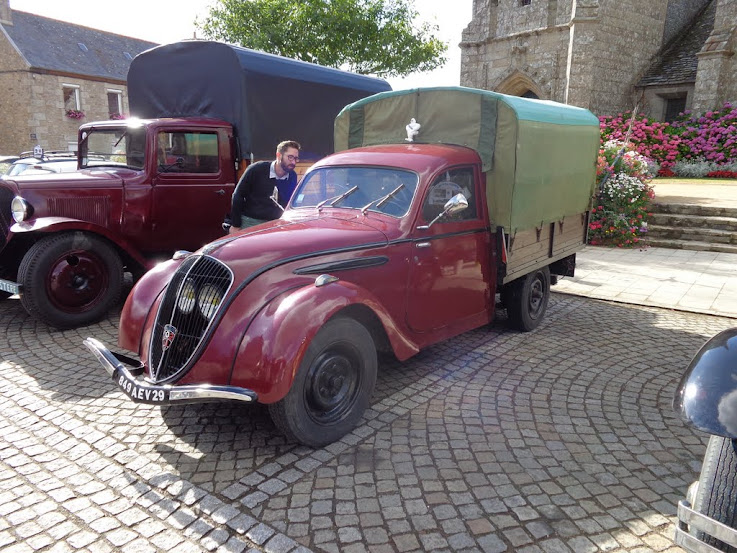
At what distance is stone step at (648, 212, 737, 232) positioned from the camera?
1093cm

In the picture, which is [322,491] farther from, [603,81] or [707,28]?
[707,28]

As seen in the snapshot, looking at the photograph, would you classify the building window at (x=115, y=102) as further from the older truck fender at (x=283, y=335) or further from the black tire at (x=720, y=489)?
the black tire at (x=720, y=489)

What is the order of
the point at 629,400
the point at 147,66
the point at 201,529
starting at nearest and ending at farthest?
the point at 201,529, the point at 629,400, the point at 147,66

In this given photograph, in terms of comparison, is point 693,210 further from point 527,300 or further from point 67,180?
point 67,180

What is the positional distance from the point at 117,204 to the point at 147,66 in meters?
2.83

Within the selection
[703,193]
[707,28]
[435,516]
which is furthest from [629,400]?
[707,28]

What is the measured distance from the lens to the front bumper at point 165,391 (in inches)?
113

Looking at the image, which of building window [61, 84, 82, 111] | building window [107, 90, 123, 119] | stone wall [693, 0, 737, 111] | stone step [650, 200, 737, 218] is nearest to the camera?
stone step [650, 200, 737, 218]

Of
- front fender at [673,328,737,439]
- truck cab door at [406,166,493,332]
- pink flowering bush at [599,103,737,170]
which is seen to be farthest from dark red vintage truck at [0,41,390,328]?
pink flowering bush at [599,103,737,170]

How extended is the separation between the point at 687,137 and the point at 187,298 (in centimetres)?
1988

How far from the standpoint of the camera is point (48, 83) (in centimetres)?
2633

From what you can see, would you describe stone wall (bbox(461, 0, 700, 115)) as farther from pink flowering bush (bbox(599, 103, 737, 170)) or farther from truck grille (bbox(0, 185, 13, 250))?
truck grille (bbox(0, 185, 13, 250))

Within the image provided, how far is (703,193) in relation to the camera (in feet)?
44.3

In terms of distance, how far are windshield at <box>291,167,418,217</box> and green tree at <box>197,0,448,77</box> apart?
18440 millimetres
